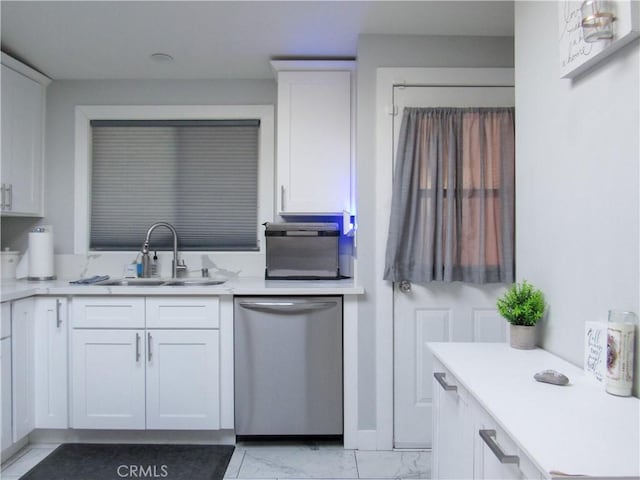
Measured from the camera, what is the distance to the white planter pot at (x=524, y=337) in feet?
4.77

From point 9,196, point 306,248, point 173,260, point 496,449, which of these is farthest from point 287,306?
point 9,196

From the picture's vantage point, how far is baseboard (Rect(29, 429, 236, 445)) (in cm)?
246

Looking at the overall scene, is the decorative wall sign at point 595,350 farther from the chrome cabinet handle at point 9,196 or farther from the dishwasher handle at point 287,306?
the chrome cabinet handle at point 9,196

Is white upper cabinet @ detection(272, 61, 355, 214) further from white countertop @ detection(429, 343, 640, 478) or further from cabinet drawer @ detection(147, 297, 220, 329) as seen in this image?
white countertop @ detection(429, 343, 640, 478)

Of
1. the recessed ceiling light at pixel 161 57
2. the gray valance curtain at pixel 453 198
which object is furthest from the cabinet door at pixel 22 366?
the gray valance curtain at pixel 453 198

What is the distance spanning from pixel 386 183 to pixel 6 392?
2.26 meters

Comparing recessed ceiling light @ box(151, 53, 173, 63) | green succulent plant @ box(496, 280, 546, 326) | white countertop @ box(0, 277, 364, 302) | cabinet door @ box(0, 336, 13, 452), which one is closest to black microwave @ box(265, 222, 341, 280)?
white countertop @ box(0, 277, 364, 302)

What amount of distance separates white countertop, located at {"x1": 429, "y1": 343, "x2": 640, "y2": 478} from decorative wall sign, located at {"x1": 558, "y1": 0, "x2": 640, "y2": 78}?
33.8 inches

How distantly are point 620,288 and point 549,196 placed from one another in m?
0.44

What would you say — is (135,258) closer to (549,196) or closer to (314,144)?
(314,144)

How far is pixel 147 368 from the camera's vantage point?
2.39 meters

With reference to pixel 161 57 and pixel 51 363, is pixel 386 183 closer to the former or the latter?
pixel 161 57

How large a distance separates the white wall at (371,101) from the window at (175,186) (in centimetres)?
95

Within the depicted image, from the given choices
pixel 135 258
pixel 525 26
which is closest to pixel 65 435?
pixel 135 258
